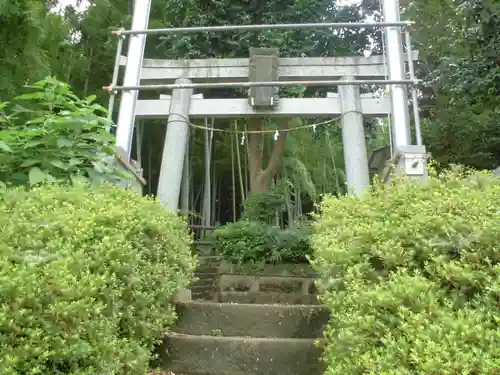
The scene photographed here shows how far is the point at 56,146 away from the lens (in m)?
2.73

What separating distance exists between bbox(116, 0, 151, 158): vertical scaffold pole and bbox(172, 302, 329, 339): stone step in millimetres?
1786

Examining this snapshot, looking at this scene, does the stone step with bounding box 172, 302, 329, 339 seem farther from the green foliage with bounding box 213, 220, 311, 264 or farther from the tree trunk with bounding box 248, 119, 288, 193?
the tree trunk with bounding box 248, 119, 288, 193

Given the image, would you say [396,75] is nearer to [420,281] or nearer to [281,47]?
[281,47]

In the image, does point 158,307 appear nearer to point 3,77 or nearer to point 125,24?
point 3,77

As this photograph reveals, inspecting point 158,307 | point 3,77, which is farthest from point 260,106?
point 158,307

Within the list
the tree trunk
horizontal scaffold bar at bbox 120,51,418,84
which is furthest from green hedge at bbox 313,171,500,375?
the tree trunk

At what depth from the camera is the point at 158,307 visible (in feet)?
8.17

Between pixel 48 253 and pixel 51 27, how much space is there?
5.55 metres

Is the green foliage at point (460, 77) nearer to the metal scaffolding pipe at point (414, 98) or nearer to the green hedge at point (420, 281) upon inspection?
the metal scaffolding pipe at point (414, 98)

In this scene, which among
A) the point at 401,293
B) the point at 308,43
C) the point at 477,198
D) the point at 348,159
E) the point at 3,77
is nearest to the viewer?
the point at 401,293

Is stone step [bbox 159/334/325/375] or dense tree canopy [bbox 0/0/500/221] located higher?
dense tree canopy [bbox 0/0/500/221]

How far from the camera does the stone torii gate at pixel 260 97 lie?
4.57 meters

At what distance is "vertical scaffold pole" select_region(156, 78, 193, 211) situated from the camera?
16.5ft

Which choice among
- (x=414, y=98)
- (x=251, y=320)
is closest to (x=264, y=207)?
(x=414, y=98)
